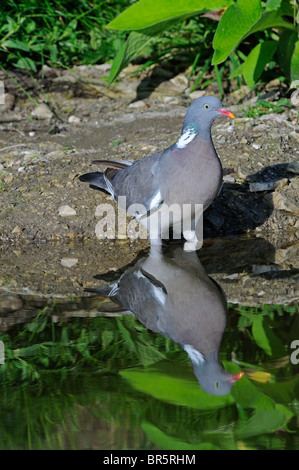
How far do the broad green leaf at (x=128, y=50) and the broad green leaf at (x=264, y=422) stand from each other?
374 centimetres

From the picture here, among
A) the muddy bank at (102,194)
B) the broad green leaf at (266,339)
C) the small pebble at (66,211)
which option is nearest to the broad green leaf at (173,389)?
the broad green leaf at (266,339)

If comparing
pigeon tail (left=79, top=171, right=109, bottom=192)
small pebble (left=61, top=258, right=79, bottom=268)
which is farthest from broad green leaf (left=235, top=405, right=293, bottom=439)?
pigeon tail (left=79, top=171, right=109, bottom=192)

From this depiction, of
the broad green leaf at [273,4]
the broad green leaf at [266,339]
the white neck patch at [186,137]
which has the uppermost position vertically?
the broad green leaf at [273,4]

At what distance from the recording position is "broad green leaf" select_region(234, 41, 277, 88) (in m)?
5.55

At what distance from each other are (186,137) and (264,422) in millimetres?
2082

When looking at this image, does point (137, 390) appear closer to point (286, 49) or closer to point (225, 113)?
point (225, 113)

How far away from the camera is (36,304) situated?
3648 millimetres

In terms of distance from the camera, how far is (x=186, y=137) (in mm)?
4207

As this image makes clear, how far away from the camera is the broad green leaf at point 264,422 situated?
2.51 metres

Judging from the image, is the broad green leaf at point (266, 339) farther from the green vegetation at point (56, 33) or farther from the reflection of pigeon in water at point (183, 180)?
the green vegetation at point (56, 33)

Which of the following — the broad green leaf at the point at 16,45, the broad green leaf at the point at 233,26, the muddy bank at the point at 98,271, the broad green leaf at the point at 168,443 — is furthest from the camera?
the broad green leaf at the point at 16,45

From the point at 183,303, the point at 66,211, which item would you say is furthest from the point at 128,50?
the point at 183,303

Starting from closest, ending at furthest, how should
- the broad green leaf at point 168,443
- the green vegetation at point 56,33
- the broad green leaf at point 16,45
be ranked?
the broad green leaf at point 168,443 → the broad green leaf at point 16,45 → the green vegetation at point 56,33
